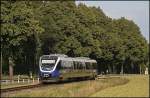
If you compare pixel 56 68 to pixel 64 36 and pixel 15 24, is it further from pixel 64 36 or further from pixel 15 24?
pixel 64 36

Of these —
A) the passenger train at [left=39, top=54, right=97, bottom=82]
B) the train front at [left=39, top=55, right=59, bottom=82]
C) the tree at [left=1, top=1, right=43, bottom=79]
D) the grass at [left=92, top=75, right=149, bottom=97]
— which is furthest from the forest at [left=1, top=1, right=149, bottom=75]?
the grass at [left=92, top=75, right=149, bottom=97]

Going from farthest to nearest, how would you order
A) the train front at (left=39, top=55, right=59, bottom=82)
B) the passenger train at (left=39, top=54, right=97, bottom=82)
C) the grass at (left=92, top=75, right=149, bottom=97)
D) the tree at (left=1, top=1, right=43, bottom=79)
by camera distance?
the tree at (left=1, top=1, right=43, bottom=79), the passenger train at (left=39, top=54, right=97, bottom=82), the train front at (left=39, top=55, right=59, bottom=82), the grass at (left=92, top=75, right=149, bottom=97)

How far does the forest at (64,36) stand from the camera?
72.2 m

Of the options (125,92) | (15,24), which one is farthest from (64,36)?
(125,92)

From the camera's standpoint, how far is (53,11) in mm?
93688

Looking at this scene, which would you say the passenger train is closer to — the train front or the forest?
the train front

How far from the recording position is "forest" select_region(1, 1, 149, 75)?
237 ft

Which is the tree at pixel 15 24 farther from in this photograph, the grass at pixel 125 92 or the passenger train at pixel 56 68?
the grass at pixel 125 92

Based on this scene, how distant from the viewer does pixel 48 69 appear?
56938mm

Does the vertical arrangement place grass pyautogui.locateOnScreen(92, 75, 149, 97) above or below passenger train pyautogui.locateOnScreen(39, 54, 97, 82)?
below

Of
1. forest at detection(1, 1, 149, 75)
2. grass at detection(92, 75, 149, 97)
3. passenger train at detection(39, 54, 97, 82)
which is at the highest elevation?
forest at detection(1, 1, 149, 75)

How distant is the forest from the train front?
1383 centimetres

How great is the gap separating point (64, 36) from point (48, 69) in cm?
3436

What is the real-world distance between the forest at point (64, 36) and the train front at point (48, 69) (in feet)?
45.4
